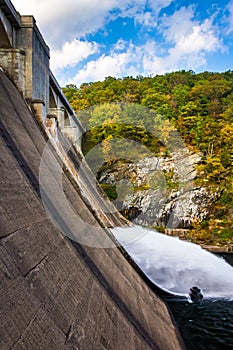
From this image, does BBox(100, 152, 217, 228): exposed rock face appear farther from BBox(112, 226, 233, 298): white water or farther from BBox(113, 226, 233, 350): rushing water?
BBox(112, 226, 233, 298): white water

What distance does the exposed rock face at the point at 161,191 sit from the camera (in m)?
20.1

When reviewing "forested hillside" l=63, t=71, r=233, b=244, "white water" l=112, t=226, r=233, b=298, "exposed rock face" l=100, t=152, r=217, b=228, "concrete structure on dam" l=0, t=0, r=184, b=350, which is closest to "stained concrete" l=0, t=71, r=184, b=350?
"concrete structure on dam" l=0, t=0, r=184, b=350

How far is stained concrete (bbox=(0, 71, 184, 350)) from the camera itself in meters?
2.16

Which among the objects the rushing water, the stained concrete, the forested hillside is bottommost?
the rushing water

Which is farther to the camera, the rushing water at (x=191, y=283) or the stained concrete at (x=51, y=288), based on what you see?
the rushing water at (x=191, y=283)

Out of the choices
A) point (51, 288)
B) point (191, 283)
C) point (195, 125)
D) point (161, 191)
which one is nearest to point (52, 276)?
point (51, 288)

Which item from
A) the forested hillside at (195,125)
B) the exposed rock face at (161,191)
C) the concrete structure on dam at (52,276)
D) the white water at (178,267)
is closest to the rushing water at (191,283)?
the white water at (178,267)

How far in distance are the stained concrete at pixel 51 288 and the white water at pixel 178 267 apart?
288 cm

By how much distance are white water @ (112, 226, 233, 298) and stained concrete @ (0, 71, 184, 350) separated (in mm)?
2879

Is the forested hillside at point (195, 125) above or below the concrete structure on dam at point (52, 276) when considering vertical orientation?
above

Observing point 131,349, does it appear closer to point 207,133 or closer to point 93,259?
point 93,259

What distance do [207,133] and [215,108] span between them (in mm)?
6286

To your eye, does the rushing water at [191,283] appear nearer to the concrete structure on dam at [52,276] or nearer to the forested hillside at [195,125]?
the concrete structure on dam at [52,276]

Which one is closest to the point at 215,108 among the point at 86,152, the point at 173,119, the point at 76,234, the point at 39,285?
the point at 173,119
